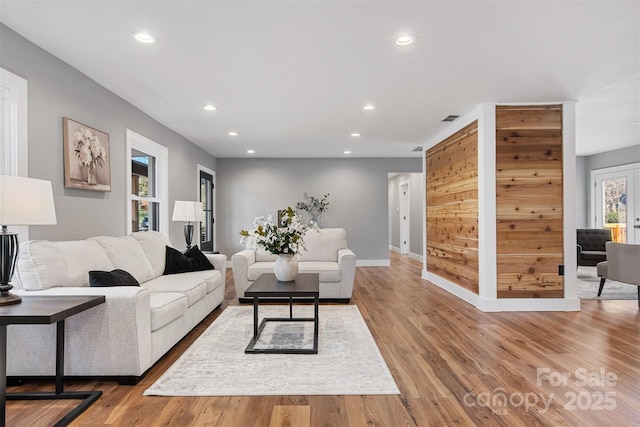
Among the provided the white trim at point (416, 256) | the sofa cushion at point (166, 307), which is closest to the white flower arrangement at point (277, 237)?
the sofa cushion at point (166, 307)

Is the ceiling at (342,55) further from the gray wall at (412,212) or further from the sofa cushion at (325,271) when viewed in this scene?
the gray wall at (412,212)

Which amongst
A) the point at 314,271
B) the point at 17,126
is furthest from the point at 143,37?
the point at 314,271

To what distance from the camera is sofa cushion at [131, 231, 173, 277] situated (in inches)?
147

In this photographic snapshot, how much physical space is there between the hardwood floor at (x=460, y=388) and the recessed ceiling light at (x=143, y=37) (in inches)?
94.0

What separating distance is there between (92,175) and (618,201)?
30.4 feet

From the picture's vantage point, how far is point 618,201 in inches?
289

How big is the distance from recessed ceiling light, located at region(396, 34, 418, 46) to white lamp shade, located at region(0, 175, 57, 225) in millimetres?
2460

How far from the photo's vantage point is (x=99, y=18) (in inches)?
90.0

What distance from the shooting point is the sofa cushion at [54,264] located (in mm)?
2352

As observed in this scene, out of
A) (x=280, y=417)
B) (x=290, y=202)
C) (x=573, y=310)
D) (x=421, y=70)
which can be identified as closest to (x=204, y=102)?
(x=421, y=70)

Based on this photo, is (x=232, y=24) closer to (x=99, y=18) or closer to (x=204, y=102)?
(x=99, y=18)

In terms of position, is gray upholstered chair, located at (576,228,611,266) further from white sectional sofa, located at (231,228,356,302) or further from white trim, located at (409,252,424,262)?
white sectional sofa, located at (231,228,356,302)

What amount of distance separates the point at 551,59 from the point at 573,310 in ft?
9.16

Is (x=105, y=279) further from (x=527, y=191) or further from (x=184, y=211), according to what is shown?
(x=527, y=191)
